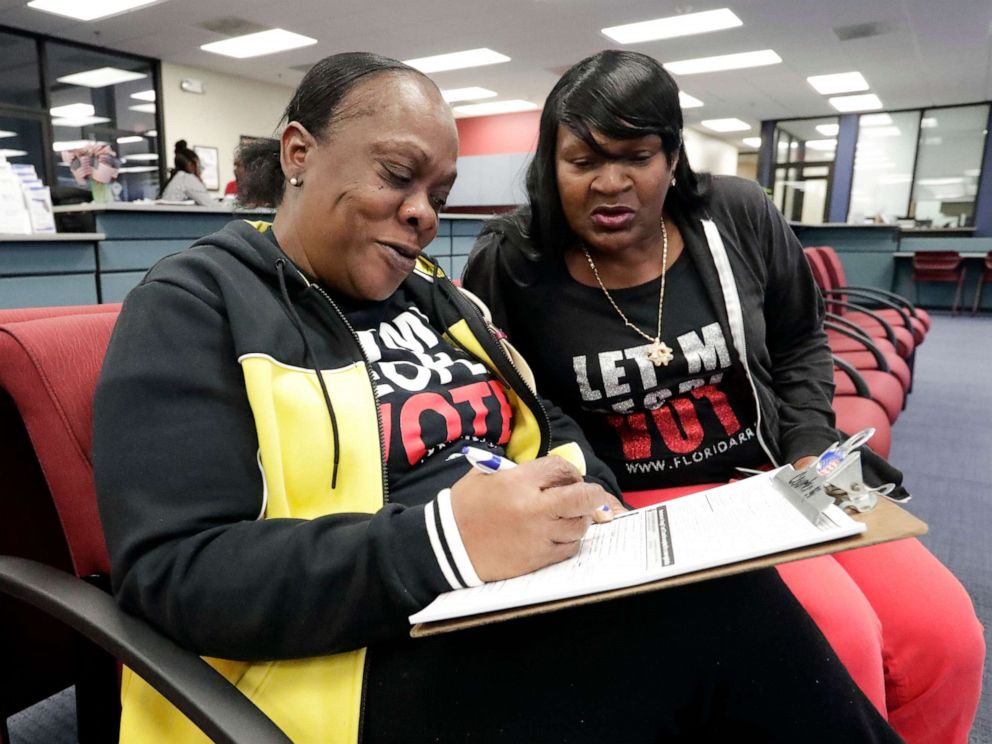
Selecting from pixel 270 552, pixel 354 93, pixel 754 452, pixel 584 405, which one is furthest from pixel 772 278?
pixel 270 552

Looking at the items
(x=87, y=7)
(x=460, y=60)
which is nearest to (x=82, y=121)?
(x=87, y=7)

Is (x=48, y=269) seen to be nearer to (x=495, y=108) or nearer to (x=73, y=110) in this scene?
(x=73, y=110)

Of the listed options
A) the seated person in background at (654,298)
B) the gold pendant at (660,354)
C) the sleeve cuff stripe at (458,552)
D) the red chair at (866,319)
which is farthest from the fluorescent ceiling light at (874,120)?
the sleeve cuff stripe at (458,552)

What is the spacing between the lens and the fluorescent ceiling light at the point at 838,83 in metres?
8.24

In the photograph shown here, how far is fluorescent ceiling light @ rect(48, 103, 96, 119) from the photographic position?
7328mm

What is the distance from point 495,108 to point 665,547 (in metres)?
11.1

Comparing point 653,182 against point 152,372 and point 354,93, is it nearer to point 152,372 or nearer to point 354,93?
point 354,93

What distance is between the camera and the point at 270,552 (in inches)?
23.9

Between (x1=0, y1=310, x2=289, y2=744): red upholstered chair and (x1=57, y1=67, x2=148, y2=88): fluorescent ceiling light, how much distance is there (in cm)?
819

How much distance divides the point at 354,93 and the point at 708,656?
2.36ft

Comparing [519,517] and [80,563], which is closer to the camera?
[519,517]

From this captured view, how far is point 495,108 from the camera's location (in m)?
10.9

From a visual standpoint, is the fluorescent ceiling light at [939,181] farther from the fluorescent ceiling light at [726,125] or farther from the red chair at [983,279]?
the fluorescent ceiling light at [726,125]

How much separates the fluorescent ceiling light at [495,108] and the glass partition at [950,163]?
580 centimetres
